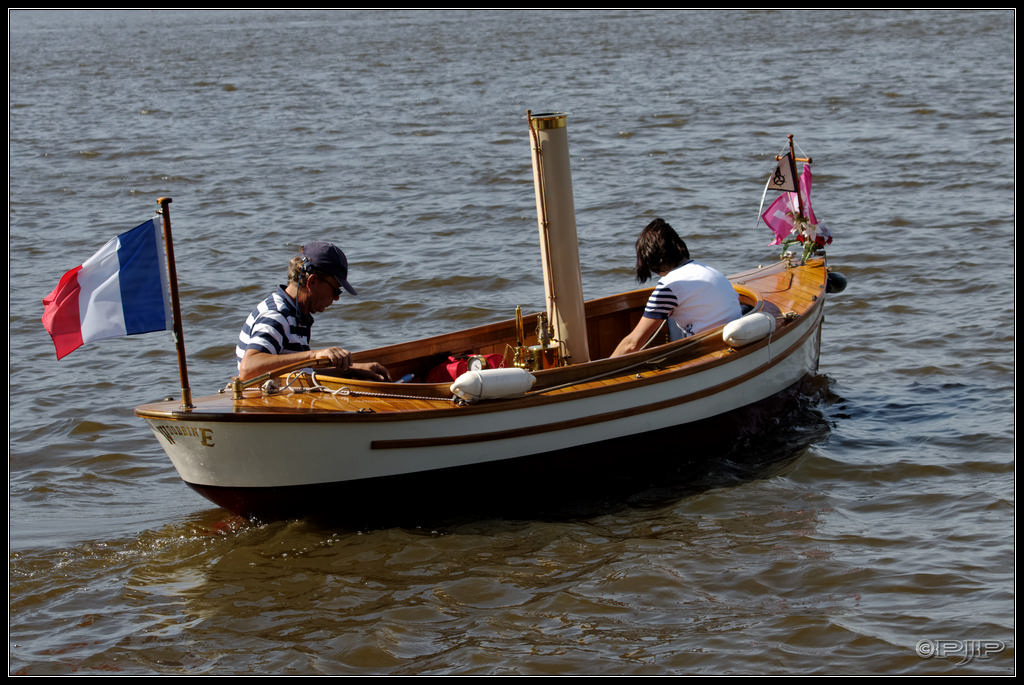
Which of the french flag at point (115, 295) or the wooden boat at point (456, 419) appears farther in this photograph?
the wooden boat at point (456, 419)

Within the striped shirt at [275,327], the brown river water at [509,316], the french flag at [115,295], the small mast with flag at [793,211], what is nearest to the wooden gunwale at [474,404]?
the striped shirt at [275,327]

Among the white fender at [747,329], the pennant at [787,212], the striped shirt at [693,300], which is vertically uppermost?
the pennant at [787,212]

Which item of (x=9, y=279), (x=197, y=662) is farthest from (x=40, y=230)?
(x=197, y=662)

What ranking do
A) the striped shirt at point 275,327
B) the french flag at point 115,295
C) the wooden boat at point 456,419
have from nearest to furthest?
the french flag at point 115,295 → the wooden boat at point 456,419 → the striped shirt at point 275,327

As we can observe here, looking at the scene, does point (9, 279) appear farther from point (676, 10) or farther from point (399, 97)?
point (676, 10)

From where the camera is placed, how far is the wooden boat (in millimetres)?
6035

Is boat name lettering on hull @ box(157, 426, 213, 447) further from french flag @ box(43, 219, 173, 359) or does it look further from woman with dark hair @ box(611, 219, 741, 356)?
woman with dark hair @ box(611, 219, 741, 356)

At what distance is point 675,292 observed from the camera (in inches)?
281

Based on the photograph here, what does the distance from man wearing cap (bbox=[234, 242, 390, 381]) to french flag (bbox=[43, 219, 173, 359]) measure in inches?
22.5

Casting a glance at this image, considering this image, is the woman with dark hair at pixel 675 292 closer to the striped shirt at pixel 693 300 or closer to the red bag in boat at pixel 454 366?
the striped shirt at pixel 693 300

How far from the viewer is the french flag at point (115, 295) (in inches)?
223

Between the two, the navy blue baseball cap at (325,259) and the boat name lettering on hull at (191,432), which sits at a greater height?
the navy blue baseball cap at (325,259)


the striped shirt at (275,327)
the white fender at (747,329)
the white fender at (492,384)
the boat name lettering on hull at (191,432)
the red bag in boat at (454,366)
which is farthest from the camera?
the red bag in boat at (454,366)

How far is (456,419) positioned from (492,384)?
0.86 feet
